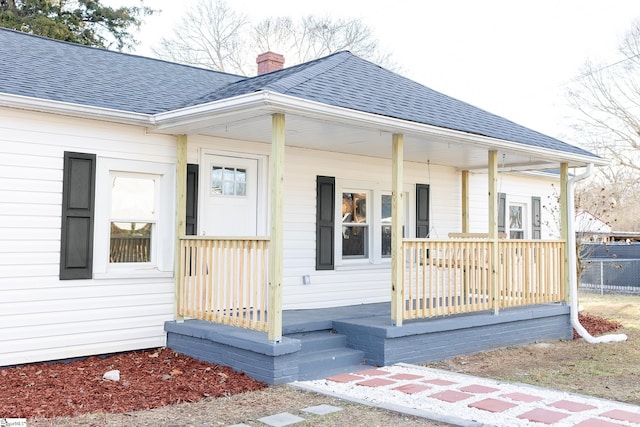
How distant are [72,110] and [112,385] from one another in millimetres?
2904

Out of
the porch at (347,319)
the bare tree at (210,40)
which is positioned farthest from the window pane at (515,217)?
the bare tree at (210,40)

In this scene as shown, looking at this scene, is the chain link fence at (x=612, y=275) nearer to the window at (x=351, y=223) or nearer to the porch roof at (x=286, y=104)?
the porch roof at (x=286, y=104)

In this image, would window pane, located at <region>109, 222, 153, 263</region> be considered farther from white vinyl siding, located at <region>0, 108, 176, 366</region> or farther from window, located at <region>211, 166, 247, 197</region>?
window, located at <region>211, 166, 247, 197</region>

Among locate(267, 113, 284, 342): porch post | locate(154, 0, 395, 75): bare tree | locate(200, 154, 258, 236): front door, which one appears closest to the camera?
locate(267, 113, 284, 342): porch post

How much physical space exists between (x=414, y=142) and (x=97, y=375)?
472 cm

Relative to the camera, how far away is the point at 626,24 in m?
28.0

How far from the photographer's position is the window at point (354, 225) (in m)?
9.48

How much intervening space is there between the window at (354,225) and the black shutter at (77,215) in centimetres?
391

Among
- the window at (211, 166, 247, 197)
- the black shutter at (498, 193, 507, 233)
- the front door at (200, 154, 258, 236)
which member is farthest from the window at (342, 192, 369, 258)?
A: the black shutter at (498, 193, 507, 233)

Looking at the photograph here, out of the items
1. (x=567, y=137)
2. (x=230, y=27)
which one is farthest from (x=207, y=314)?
(x=567, y=137)

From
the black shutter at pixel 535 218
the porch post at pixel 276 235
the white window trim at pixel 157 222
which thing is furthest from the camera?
the black shutter at pixel 535 218

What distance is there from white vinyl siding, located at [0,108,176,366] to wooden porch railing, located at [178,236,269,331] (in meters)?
0.54

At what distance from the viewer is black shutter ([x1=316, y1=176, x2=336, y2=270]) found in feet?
29.2

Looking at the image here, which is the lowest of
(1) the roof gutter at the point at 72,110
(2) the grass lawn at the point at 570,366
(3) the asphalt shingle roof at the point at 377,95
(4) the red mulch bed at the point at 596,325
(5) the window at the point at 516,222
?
(2) the grass lawn at the point at 570,366
